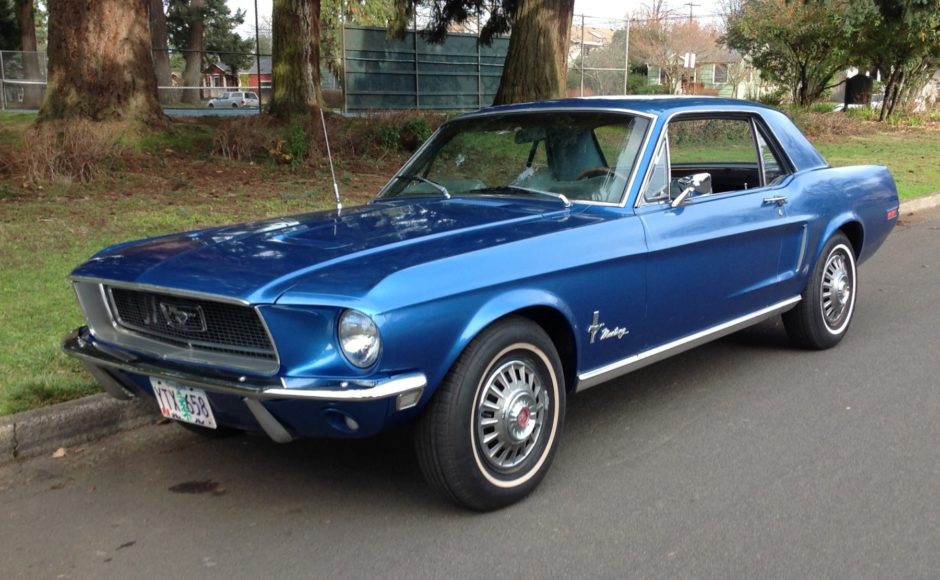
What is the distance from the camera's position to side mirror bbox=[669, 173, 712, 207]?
4633mm

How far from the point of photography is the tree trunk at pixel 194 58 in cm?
3278

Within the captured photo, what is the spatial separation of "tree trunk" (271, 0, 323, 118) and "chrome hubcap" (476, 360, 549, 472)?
38.0ft

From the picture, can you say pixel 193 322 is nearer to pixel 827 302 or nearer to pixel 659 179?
pixel 659 179

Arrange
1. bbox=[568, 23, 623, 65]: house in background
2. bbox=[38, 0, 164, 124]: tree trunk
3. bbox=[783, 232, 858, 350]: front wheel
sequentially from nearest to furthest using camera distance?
1. bbox=[783, 232, 858, 350]: front wheel
2. bbox=[38, 0, 164, 124]: tree trunk
3. bbox=[568, 23, 623, 65]: house in background

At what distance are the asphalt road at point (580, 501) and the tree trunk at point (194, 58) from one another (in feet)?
78.5

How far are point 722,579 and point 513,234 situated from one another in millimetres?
1569

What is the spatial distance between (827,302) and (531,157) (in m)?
2.31

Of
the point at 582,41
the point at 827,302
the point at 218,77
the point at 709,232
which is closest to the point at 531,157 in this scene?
the point at 709,232

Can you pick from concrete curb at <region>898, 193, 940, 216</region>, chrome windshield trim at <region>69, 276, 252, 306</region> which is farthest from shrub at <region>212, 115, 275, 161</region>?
chrome windshield trim at <region>69, 276, 252, 306</region>

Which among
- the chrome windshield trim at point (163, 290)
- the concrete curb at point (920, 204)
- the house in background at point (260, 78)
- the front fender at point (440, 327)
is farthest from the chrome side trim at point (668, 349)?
the house in background at point (260, 78)

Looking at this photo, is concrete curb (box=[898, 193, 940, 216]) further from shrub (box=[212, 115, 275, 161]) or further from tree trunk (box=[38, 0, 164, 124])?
tree trunk (box=[38, 0, 164, 124])

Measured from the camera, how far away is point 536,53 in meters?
14.9

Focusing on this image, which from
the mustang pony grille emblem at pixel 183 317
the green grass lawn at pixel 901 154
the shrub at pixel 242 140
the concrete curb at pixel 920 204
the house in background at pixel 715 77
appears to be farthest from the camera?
the house in background at pixel 715 77

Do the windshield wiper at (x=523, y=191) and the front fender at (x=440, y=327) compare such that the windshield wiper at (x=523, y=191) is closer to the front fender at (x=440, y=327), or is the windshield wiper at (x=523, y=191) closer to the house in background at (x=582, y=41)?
the front fender at (x=440, y=327)
